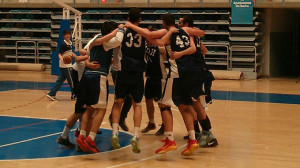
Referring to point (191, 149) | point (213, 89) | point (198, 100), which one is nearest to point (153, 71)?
point (198, 100)

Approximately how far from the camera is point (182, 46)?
834 cm

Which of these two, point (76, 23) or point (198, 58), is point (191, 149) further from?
point (76, 23)

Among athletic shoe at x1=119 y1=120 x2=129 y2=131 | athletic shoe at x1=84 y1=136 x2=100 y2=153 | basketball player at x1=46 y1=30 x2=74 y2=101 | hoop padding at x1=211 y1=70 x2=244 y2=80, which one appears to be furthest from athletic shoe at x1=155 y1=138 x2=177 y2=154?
hoop padding at x1=211 y1=70 x2=244 y2=80

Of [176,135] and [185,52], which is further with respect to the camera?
[176,135]

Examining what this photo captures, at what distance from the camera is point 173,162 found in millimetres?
7785

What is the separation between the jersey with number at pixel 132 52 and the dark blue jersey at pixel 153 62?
94 centimetres

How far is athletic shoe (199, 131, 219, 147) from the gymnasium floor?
111mm

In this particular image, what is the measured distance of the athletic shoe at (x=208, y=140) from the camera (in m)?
8.78

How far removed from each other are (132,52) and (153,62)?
1.20 metres

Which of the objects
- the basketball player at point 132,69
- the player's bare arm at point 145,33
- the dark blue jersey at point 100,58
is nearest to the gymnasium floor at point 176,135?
the basketball player at point 132,69

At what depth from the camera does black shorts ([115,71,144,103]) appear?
27.3 ft

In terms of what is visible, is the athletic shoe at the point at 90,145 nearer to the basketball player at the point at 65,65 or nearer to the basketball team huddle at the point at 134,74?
the basketball team huddle at the point at 134,74

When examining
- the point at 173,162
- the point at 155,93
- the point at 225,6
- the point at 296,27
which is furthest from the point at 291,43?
the point at 173,162

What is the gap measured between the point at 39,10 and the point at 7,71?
315 centimetres
